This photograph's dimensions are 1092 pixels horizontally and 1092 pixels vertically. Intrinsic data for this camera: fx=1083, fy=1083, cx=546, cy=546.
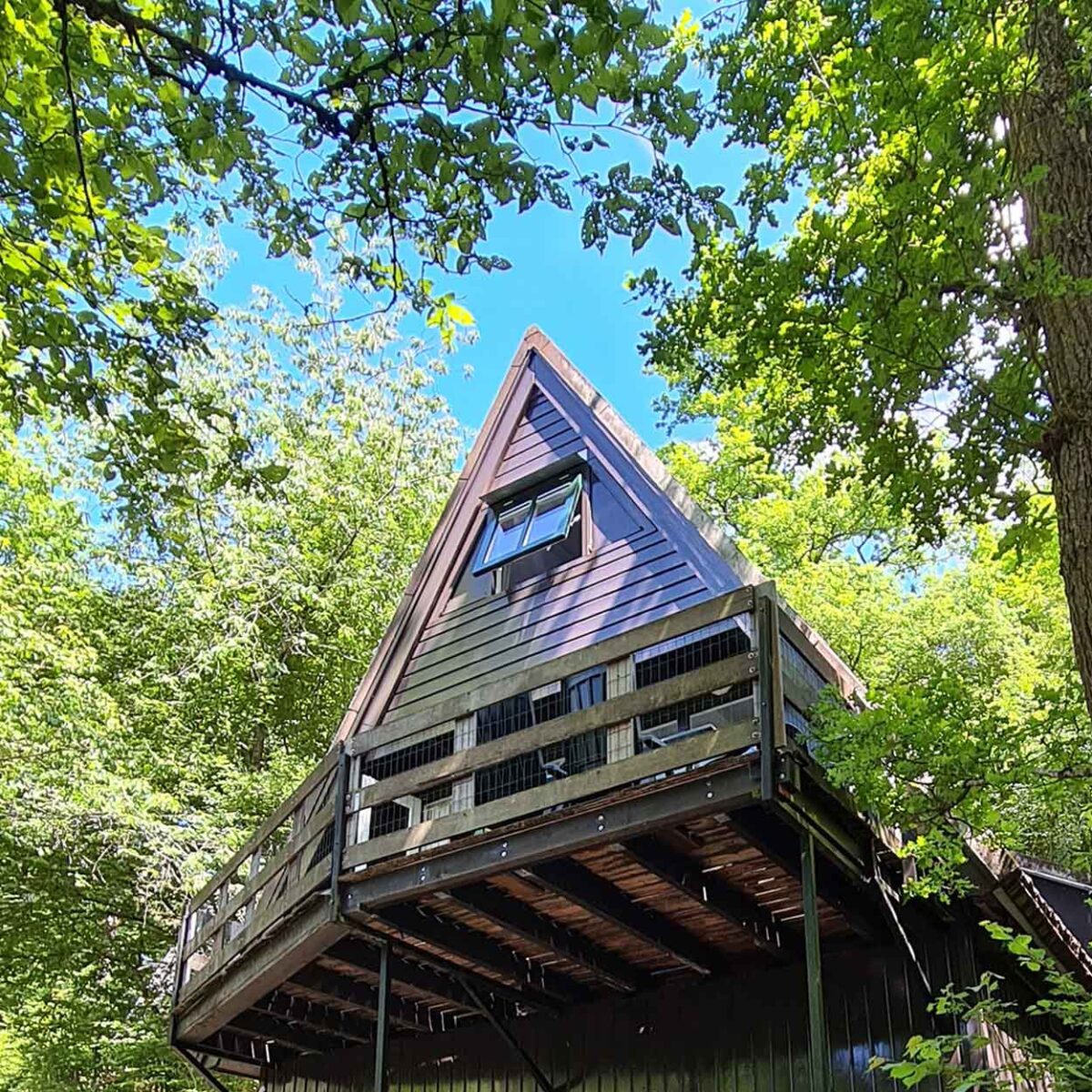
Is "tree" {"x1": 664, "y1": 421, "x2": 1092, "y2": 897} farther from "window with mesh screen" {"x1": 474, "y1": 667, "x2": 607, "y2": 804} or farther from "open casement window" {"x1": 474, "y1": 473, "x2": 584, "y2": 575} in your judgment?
"window with mesh screen" {"x1": 474, "y1": 667, "x2": 607, "y2": 804}

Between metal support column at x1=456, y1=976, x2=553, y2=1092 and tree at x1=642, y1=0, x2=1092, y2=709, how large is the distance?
167 inches

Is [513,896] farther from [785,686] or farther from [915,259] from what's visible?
[915,259]

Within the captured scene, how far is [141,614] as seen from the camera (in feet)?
53.8

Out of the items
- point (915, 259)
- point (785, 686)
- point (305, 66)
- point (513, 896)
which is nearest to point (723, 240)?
point (915, 259)

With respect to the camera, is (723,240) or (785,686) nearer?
(785,686)

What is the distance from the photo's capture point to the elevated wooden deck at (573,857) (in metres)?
5.35

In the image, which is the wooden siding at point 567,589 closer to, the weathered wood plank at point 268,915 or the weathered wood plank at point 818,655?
the weathered wood plank at point 818,655

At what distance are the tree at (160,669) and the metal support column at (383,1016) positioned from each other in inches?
267

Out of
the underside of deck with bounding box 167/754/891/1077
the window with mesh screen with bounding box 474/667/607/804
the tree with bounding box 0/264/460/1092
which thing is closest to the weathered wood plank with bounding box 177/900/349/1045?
the underside of deck with bounding box 167/754/891/1077

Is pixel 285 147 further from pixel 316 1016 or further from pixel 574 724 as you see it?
pixel 316 1016

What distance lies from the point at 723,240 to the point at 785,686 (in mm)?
3226

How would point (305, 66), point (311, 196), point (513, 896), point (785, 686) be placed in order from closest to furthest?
point (305, 66), point (311, 196), point (785, 686), point (513, 896)

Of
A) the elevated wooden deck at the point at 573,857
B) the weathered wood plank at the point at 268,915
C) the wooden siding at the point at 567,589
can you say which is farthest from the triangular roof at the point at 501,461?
the weathered wood plank at the point at 268,915

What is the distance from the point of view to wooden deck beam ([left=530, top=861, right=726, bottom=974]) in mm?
6012
